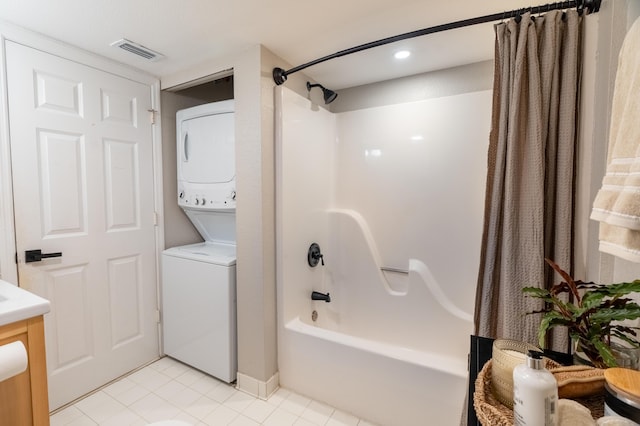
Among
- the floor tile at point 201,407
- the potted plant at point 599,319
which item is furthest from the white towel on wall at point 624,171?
the floor tile at point 201,407

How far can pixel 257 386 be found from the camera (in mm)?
1858

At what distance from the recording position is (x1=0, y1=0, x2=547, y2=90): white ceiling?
137 centimetres

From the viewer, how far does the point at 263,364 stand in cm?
184

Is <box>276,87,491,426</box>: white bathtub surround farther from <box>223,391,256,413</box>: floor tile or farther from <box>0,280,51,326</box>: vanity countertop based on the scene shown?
<box>0,280,51,326</box>: vanity countertop

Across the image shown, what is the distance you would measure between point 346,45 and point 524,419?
6.27ft

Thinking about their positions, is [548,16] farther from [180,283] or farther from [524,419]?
[180,283]

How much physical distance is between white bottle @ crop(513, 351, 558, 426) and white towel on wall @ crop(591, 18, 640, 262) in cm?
28

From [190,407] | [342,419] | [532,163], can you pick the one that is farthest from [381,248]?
[190,407]

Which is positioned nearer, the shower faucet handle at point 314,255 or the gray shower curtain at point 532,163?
the gray shower curtain at point 532,163

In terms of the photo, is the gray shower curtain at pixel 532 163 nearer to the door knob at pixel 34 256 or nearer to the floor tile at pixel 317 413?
the floor tile at pixel 317 413

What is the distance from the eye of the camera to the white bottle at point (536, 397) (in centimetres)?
52

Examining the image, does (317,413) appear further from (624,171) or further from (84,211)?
(84,211)

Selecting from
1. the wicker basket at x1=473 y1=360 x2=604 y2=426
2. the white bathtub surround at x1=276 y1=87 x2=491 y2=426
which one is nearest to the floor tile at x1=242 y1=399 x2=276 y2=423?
the white bathtub surround at x1=276 y1=87 x2=491 y2=426

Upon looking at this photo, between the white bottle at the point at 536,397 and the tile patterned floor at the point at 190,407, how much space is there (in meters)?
1.39
